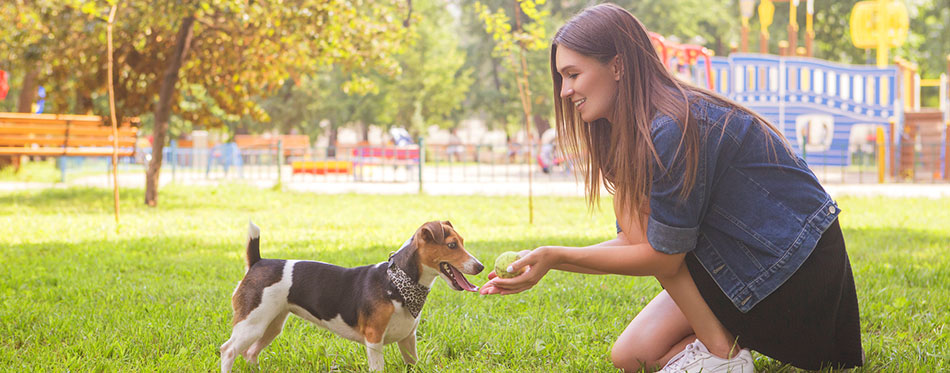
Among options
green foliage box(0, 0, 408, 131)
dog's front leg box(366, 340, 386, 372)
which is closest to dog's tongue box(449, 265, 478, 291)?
dog's front leg box(366, 340, 386, 372)

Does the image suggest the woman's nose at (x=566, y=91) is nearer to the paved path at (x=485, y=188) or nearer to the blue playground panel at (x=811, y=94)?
the paved path at (x=485, y=188)

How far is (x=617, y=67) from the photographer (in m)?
2.78

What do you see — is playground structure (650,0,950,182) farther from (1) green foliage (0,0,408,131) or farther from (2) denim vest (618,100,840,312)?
(2) denim vest (618,100,840,312)

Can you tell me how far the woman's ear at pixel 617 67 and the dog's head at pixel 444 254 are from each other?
92cm

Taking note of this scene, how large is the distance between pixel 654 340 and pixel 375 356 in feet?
3.82

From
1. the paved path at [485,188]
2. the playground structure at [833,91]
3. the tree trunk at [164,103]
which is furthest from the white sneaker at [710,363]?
the playground structure at [833,91]

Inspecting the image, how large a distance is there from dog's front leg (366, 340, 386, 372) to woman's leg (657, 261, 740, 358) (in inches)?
46.4

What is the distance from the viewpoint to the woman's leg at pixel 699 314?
9.59ft

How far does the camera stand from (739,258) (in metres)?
2.81

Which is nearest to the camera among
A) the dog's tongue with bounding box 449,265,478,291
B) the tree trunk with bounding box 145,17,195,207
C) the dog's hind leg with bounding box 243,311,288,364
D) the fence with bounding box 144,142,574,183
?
the dog's tongue with bounding box 449,265,478,291

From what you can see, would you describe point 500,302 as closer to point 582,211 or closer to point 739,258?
point 739,258

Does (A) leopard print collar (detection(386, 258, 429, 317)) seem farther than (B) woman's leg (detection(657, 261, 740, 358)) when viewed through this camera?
Yes

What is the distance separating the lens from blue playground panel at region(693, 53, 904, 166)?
2123 centimetres

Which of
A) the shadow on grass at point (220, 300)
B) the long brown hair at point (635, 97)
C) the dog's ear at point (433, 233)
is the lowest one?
the shadow on grass at point (220, 300)
